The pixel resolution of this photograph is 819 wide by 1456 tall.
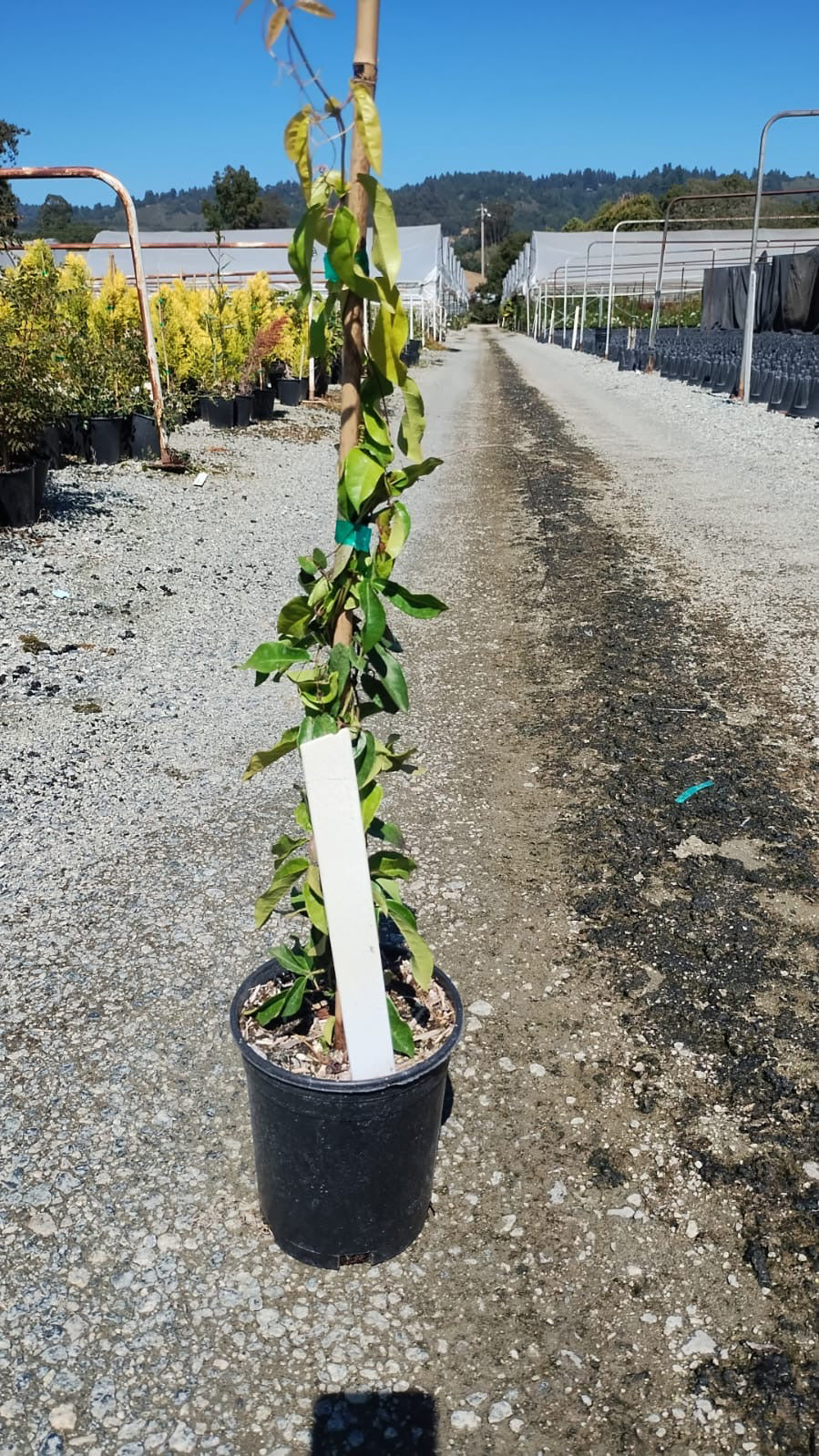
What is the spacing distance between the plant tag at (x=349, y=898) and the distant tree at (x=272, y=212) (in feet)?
320

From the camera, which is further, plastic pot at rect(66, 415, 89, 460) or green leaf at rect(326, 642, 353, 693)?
plastic pot at rect(66, 415, 89, 460)

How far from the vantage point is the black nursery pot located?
1.93 metres

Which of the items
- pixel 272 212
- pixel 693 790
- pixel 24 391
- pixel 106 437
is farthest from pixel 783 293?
pixel 272 212

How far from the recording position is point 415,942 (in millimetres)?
2002

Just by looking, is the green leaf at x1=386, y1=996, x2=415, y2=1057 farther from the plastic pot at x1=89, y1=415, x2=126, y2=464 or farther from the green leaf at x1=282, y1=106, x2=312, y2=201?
the plastic pot at x1=89, y1=415, x2=126, y2=464

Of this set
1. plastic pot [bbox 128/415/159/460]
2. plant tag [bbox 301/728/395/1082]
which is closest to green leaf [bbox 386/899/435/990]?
plant tag [bbox 301/728/395/1082]

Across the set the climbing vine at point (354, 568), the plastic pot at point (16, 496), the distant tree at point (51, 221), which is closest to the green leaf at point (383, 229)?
the climbing vine at point (354, 568)

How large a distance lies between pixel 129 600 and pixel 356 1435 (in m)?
5.35

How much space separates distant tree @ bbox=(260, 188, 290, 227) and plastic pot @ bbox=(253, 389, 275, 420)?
3278 inches

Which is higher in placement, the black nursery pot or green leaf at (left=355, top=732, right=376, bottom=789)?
green leaf at (left=355, top=732, right=376, bottom=789)

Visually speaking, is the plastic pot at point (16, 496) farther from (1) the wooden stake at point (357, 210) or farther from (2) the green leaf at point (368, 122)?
(2) the green leaf at point (368, 122)

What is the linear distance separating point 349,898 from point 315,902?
184mm

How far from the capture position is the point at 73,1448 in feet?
5.77

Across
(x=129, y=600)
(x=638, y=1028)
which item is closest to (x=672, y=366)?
(x=129, y=600)
